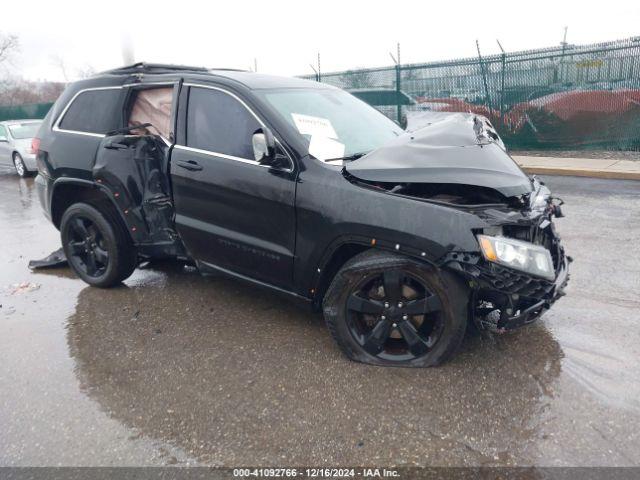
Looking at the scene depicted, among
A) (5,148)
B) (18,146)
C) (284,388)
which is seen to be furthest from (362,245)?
(5,148)

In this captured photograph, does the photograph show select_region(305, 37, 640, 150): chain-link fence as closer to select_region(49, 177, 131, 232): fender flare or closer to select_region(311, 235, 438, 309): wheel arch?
select_region(49, 177, 131, 232): fender flare

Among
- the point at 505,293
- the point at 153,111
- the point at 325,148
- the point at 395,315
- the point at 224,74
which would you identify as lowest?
the point at 395,315

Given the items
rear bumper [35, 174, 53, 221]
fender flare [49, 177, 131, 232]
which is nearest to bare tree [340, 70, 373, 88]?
rear bumper [35, 174, 53, 221]

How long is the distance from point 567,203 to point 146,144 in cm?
602

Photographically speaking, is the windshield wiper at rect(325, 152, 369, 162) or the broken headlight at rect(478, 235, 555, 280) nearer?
the broken headlight at rect(478, 235, 555, 280)

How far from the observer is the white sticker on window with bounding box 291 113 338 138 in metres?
3.53

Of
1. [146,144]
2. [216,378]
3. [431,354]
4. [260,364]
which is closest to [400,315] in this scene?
[431,354]

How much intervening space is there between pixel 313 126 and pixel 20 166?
11470 mm

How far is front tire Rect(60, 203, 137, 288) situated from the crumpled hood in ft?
7.73

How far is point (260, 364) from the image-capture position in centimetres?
337

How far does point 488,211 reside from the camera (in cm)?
289

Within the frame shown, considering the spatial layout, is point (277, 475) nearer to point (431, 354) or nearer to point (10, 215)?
point (431, 354)

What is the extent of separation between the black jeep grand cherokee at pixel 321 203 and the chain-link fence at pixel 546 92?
808 cm

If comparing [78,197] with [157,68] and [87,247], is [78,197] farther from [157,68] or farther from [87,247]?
[157,68]
